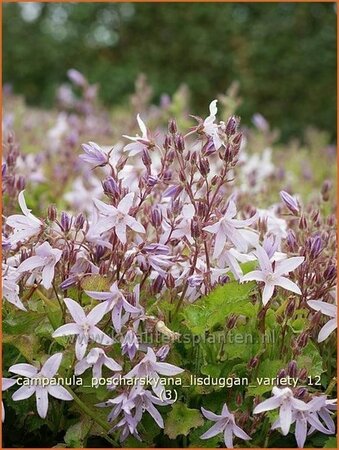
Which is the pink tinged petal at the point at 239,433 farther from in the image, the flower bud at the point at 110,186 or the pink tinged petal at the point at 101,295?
the flower bud at the point at 110,186

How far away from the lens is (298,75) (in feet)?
44.8

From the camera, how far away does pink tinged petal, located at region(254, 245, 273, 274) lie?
163cm

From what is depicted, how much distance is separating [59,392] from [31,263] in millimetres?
290

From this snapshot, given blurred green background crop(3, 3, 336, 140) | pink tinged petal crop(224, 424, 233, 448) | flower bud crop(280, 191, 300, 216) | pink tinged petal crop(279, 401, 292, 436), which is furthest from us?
blurred green background crop(3, 3, 336, 140)

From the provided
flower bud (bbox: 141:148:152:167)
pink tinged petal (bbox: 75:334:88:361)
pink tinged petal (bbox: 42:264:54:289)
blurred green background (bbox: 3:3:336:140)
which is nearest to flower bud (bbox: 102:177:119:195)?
flower bud (bbox: 141:148:152:167)

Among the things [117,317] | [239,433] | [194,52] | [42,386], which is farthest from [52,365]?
[194,52]

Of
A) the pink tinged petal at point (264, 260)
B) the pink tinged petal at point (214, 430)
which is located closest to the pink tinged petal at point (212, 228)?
the pink tinged petal at point (264, 260)

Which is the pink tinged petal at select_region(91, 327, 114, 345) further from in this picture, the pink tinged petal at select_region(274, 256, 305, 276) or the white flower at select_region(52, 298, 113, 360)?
the pink tinged petal at select_region(274, 256, 305, 276)

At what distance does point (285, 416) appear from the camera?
151 centimetres

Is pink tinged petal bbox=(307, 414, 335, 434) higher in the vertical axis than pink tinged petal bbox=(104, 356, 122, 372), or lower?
lower

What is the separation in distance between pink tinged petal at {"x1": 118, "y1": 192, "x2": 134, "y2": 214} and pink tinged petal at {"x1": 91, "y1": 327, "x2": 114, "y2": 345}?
0.26 meters

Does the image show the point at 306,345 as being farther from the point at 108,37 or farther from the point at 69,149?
the point at 108,37

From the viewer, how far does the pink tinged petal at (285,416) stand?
4.91 feet

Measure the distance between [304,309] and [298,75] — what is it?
1246cm
